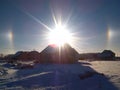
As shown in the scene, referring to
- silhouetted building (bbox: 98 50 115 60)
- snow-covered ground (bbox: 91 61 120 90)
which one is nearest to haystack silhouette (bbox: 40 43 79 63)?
snow-covered ground (bbox: 91 61 120 90)

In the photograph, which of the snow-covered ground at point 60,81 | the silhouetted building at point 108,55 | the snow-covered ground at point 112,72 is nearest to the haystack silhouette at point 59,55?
the snow-covered ground at point 112,72

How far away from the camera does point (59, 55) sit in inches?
1964

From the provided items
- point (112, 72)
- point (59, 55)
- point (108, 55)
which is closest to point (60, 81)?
point (112, 72)

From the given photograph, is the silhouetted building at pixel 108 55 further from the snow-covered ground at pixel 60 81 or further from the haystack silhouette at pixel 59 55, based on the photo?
the snow-covered ground at pixel 60 81

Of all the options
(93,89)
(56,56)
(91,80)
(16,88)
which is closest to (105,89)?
(93,89)

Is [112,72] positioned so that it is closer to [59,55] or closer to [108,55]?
[59,55]

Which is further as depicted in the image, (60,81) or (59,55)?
(59,55)

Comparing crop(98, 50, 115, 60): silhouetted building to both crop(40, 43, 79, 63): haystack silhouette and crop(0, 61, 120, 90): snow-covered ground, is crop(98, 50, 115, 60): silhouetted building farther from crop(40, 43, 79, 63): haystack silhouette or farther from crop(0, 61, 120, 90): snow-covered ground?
crop(0, 61, 120, 90): snow-covered ground

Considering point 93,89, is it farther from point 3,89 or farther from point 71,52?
point 71,52

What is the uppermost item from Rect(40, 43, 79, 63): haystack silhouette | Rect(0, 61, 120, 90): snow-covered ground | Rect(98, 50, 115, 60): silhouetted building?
Rect(98, 50, 115, 60): silhouetted building

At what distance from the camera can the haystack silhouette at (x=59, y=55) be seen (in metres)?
50.0

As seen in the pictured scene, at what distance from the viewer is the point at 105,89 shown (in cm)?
1429

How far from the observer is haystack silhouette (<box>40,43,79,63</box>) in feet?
164

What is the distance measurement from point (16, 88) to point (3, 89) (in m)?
0.98
